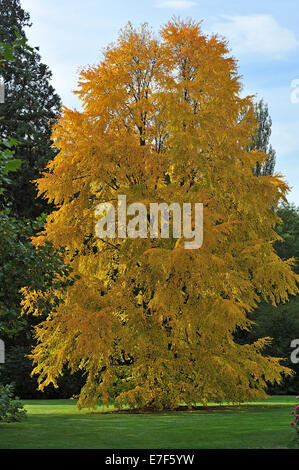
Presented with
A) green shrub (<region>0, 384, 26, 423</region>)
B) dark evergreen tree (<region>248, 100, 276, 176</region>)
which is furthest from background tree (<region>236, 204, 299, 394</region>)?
green shrub (<region>0, 384, 26, 423</region>)

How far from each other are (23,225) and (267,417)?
6751 mm

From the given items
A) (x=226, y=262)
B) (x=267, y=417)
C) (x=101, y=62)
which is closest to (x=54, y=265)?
(x=267, y=417)

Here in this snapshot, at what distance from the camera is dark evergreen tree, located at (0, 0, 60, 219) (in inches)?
1108

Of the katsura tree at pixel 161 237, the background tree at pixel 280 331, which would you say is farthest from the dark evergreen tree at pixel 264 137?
the katsura tree at pixel 161 237

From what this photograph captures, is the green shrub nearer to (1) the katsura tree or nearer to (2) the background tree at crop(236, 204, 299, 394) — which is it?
(1) the katsura tree

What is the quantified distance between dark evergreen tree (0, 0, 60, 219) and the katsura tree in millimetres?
9472

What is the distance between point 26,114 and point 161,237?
15.8 metres

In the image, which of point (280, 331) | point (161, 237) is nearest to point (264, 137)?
point (280, 331)

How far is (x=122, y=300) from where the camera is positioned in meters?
16.8

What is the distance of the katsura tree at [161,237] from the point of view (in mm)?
16672

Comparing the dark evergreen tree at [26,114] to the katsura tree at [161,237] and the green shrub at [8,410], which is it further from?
the green shrub at [8,410]

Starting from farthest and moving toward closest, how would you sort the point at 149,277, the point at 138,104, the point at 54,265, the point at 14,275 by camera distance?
the point at 138,104 < the point at 149,277 < the point at 54,265 < the point at 14,275

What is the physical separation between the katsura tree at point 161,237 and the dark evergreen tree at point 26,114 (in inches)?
373
